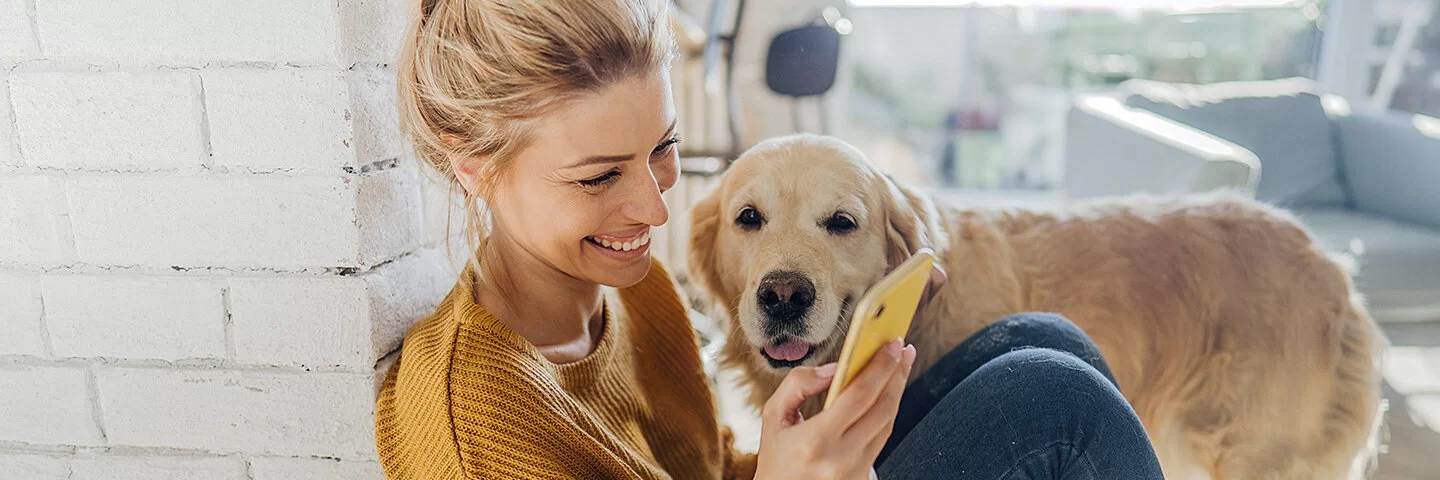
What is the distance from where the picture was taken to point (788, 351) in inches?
47.0

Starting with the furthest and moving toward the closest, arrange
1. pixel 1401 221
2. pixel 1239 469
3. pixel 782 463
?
1. pixel 1401 221
2. pixel 1239 469
3. pixel 782 463

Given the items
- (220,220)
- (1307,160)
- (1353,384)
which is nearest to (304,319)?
(220,220)

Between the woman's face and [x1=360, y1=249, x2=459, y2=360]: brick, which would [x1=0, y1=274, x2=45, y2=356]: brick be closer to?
[x1=360, y1=249, x2=459, y2=360]: brick

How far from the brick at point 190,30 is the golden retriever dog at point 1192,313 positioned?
66 cm

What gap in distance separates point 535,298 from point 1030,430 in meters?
0.52

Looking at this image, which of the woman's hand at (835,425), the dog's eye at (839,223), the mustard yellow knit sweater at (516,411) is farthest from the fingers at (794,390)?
the dog's eye at (839,223)

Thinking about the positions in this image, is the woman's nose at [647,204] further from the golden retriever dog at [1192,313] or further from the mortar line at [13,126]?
the mortar line at [13,126]

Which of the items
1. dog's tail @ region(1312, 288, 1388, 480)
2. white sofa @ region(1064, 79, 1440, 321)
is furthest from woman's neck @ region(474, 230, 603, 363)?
white sofa @ region(1064, 79, 1440, 321)

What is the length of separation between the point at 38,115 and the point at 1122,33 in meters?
4.34

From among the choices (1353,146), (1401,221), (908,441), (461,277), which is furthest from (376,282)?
(1353,146)

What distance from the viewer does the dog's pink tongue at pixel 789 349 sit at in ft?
3.90

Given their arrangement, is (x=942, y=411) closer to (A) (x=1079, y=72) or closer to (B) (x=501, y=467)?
(B) (x=501, y=467)

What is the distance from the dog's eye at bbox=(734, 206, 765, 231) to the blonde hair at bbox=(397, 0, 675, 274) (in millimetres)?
427

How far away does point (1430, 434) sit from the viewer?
226 cm
